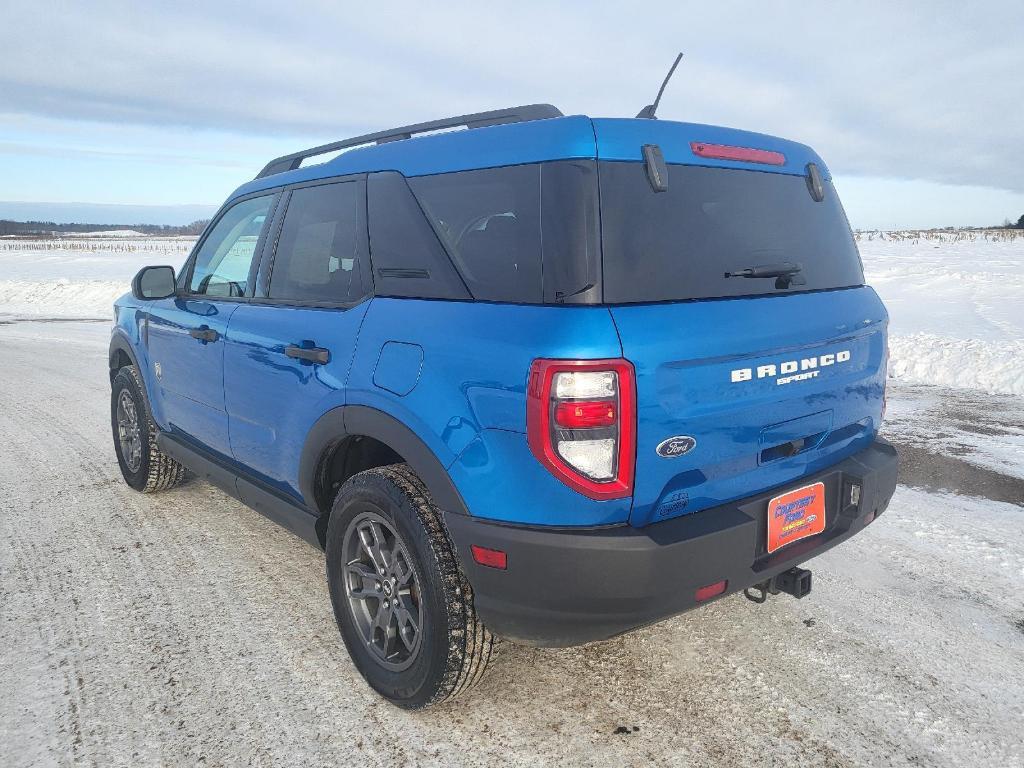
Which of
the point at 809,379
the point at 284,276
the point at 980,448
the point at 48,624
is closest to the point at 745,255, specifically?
the point at 809,379

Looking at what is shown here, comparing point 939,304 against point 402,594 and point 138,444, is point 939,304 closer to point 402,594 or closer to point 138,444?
point 138,444

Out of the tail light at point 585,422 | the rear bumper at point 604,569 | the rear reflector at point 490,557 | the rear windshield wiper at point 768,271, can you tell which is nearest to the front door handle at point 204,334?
the rear bumper at point 604,569

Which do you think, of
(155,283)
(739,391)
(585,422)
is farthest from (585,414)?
(155,283)

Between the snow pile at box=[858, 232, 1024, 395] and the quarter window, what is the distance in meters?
7.04

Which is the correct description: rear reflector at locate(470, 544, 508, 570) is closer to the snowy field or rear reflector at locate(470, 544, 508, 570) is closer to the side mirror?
the snowy field

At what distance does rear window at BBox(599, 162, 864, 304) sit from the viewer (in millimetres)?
2061

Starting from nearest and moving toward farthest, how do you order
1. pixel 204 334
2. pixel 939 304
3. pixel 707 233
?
pixel 707 233 → pixel 204 334 → pixel 939 304

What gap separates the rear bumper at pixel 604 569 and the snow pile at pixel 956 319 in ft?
21.3

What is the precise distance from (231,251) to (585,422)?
2.54 m

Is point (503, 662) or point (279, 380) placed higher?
point (279, 380)

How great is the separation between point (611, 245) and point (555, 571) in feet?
3.05

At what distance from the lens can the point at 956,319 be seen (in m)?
10.7

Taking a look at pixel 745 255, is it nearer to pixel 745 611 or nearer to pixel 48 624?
pixel 745 611

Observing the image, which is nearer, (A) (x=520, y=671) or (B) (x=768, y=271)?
(B) (x=768, y=271)
